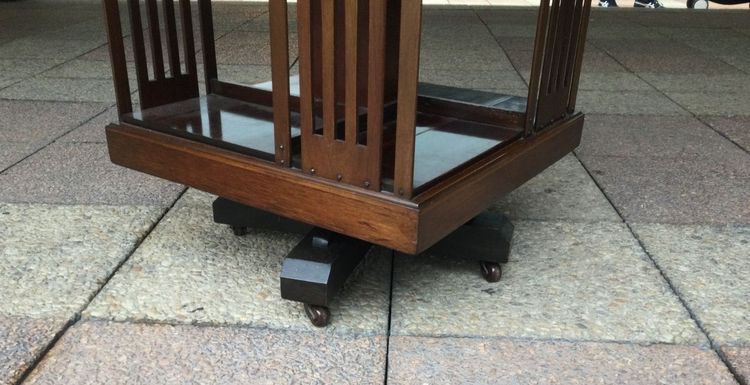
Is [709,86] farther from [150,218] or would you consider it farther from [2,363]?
[2,363]

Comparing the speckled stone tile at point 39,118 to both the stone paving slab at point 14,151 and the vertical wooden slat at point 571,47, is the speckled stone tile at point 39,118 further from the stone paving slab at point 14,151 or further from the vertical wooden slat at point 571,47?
the vertical wooden slat at point 571,47

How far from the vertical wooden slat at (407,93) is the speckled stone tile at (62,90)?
123 inches

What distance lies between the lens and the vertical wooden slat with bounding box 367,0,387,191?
148 centimetres

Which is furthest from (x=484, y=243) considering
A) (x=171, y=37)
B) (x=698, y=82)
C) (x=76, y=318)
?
(x=698, y=82)

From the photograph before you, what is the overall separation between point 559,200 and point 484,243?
2.65 ft

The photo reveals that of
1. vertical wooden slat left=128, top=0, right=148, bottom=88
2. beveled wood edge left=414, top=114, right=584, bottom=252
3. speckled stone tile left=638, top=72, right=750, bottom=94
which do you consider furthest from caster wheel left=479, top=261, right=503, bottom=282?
speckled stone tile left=638, top=72, right=750, bottom=94

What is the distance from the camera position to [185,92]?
242 centimetres

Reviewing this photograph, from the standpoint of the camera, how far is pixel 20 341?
5.69 ft

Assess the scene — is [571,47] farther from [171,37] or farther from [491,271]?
[171,37]

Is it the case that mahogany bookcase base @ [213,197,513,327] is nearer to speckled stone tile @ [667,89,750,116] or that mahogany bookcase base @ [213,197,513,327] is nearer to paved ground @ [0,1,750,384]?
paved ground @ [0,1,750,384]

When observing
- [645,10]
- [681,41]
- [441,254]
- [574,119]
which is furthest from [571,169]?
[645,10]

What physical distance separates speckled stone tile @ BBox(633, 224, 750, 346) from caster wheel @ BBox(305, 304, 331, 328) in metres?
0.99

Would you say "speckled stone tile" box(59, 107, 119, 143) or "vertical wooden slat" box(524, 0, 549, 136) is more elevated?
"vertical wooden slat" box(524, 0, 549, 136)

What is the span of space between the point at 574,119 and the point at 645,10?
24.0 ft
